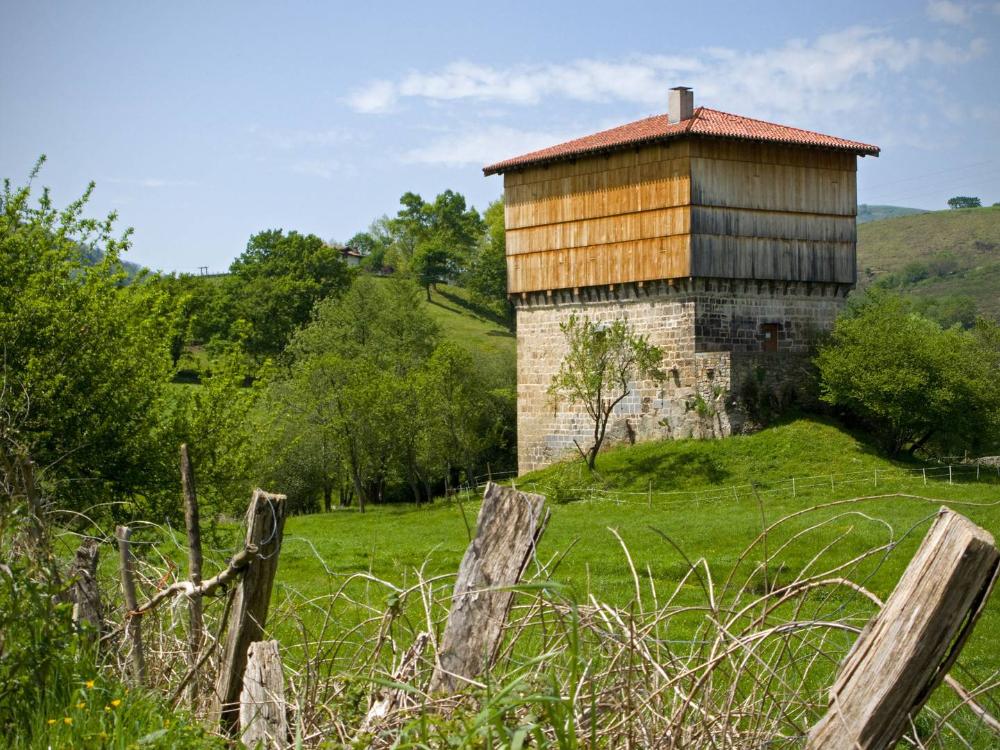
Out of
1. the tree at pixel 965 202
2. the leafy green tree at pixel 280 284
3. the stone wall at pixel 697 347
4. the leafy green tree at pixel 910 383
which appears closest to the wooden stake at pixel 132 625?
the leafy green tree at pixel 910 383

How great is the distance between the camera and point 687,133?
3419cm

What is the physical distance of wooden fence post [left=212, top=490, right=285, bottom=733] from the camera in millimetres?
4730

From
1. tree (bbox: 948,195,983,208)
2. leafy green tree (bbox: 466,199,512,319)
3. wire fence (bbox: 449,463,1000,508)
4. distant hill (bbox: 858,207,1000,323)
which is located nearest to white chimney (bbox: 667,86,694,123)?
wire fence (bbox: 449,463,1000,508)

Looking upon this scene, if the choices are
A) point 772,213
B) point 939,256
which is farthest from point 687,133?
point 939,256

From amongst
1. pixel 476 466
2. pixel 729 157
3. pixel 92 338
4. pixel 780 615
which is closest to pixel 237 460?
pixel 92 338

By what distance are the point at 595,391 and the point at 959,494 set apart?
12161 mm

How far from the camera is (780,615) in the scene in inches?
520

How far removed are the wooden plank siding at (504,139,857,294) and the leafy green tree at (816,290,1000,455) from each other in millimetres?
3553

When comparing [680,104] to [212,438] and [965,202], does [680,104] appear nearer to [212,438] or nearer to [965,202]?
[212,438]

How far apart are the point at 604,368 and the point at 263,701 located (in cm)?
3197

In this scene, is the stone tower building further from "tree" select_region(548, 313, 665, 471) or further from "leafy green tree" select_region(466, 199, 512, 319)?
"leafy green tree" select_region(466, 199, 512, 319)

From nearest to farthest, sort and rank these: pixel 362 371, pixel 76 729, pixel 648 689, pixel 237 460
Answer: pixel 648 689 < pixel 76 729 < pixel 237 460 < pixel 362 371

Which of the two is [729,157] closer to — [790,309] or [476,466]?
[790,309]

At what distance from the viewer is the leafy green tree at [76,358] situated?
1709 cm
